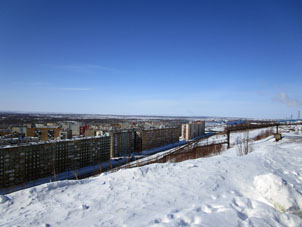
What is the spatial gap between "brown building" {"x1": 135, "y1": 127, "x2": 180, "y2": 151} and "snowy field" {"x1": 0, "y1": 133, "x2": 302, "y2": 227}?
32.1 m

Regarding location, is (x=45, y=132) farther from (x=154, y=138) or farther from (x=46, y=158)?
(x=154, y=138)

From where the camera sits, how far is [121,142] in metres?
32.5

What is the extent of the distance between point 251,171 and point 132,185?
2911 mm

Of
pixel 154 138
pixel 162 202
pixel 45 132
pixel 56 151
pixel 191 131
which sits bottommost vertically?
pixel 154 138

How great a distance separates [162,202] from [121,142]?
30.2 m

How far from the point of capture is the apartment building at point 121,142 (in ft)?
102

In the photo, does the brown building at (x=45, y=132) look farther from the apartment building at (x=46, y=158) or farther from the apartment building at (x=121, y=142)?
the apartment building at (x=46, y=158)

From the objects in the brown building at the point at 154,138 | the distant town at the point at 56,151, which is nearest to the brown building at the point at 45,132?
the distant town at the point at 56,151

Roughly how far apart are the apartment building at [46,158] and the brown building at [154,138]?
1014cm

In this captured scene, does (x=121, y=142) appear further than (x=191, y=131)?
No

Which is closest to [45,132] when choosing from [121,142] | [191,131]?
[121,142]

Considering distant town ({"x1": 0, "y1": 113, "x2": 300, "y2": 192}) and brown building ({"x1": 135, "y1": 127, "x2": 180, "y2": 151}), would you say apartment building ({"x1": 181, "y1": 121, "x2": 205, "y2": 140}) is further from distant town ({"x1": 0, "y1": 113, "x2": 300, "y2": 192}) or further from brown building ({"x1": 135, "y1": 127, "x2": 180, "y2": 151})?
distant town ({"x1": 0, "y1": 113, "x2": 300, "y2": 192})

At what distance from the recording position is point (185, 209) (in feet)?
9.07

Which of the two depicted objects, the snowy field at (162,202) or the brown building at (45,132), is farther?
the brown building at (45,132)
